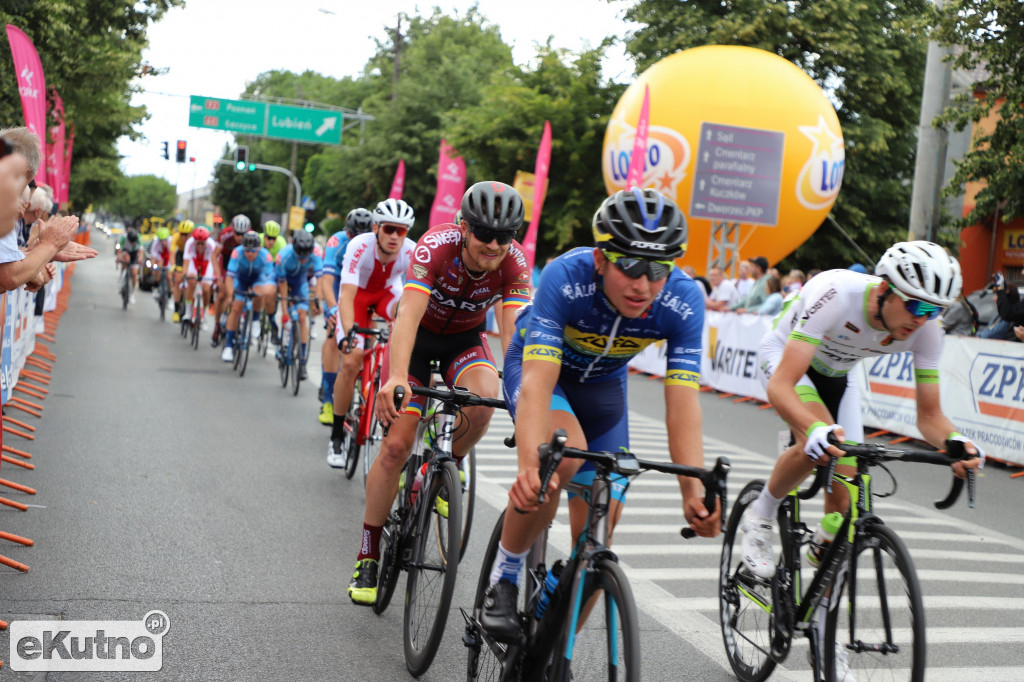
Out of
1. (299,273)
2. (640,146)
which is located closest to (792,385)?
(299,273)

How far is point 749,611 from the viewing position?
4762 millimetres

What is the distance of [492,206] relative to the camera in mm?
4820

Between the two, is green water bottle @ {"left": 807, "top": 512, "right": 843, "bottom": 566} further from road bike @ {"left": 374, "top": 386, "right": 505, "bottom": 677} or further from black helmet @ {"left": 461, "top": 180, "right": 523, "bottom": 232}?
black helmet @ {"left": 461, "top": 180, "right": 523, "bottom": 232}

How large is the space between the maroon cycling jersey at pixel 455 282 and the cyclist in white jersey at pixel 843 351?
1.40 m

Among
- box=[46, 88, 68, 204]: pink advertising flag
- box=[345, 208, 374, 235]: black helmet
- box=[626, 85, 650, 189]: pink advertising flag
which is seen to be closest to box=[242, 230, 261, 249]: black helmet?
box=[345, 208, 374, 235]: black helmet

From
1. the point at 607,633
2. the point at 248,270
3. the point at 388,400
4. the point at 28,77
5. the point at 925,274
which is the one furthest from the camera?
the point at 248,270

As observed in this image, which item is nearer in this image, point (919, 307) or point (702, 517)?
point (702, 517)

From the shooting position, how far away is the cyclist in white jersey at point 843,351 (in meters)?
4.14

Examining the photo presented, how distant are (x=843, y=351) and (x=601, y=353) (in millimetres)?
1487

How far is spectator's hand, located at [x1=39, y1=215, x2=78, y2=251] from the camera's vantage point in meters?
5.52

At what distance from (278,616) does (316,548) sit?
4.47ft

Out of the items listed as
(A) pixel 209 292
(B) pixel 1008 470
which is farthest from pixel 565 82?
(B) pixel 1008 470

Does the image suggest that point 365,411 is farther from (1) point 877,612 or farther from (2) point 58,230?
(1) point 877,612

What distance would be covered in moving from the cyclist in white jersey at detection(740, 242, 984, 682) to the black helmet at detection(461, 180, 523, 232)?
134cm
